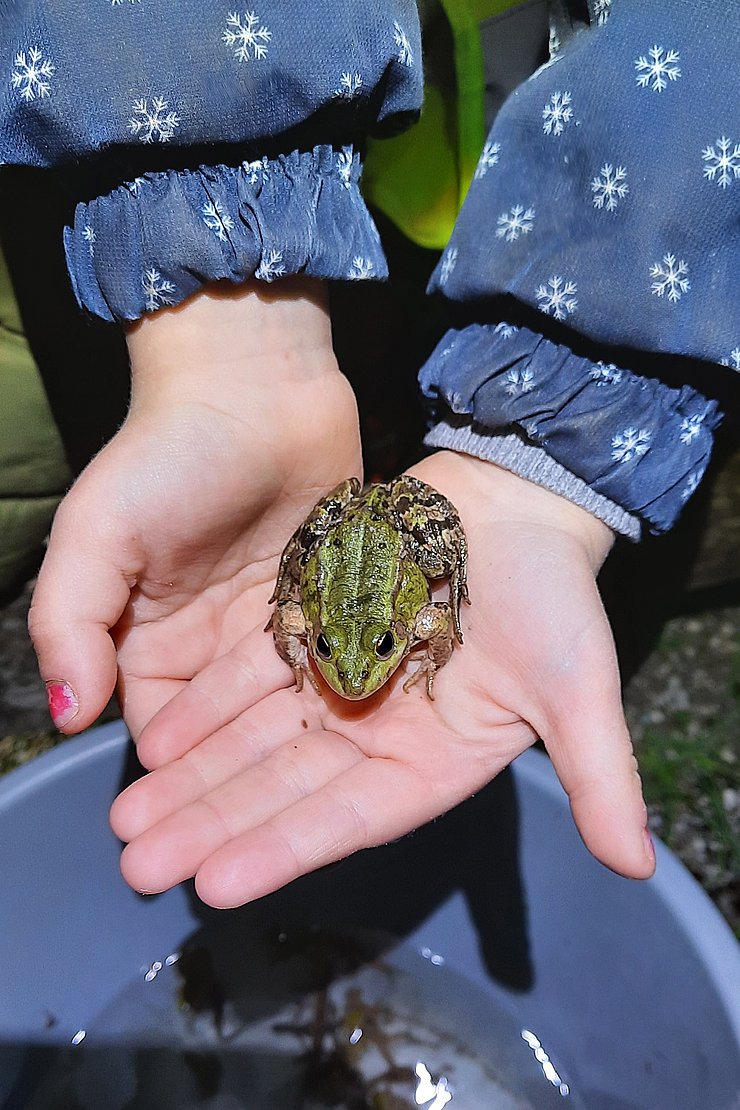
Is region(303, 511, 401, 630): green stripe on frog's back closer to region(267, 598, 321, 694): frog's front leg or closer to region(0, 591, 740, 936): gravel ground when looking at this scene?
region(267, 598, 321, 694): frog's front leg

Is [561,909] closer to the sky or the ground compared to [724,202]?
closer to the ground

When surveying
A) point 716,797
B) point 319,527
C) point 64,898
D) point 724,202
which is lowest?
point 716,797


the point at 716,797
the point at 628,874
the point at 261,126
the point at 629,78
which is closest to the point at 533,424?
the point at 629,78

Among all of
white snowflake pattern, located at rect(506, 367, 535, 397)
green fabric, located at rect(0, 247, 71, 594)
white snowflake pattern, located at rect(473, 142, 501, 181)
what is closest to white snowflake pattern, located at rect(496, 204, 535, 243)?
white snowflake pattern, located at rect(473, 142, 501, 181)

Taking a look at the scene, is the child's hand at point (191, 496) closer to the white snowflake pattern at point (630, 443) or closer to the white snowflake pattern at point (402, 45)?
the white snowflake pattern at point (402, 45)

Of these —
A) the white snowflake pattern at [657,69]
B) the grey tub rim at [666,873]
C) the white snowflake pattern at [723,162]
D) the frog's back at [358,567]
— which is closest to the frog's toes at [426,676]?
the frog's back at [358,567]

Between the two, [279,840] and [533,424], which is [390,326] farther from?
[279,840]
